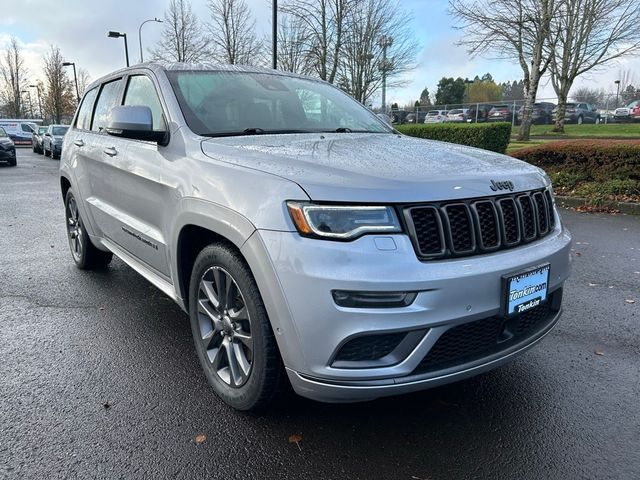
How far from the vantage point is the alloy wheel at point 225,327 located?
2568 mm

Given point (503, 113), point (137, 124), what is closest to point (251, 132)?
point (137, 124)

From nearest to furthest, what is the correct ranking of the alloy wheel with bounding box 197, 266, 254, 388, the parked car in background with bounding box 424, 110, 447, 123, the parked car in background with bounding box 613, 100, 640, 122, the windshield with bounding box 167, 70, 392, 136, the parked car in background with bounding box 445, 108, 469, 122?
the alloy wheel with bounding box 197, 266, 254, 388, the windshield with bounding box 167, 70, 392, 136, the parked car in background with bounding box 613, 100, 640, 122, the parked car in background with bounding box 445, 108, 469, 122, the parked car in background with bounding box 424, 110, 447, 123

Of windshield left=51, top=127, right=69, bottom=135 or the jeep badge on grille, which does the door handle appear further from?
windshield left=51, top=127, right=69, bottom=135

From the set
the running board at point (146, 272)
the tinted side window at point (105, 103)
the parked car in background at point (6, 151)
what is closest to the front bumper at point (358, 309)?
the running board at point (146, 272)

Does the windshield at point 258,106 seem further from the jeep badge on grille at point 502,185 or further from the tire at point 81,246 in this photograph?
the tire at point 81,246

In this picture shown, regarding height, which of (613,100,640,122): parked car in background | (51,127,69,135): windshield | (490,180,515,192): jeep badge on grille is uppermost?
(613,100,640,122): parked car in background

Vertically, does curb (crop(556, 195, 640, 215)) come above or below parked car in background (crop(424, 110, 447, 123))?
below

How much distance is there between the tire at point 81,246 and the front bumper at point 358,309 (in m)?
3.39

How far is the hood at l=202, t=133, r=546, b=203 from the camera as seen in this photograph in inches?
86.4

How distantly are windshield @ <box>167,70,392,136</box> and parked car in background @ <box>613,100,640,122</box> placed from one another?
34695mm

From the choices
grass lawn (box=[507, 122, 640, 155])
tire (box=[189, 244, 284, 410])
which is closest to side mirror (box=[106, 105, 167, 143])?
tire (box=[189, 244, 284, 410])

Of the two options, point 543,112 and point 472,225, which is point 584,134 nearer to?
point 543,112

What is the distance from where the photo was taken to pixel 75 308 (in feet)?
13.9

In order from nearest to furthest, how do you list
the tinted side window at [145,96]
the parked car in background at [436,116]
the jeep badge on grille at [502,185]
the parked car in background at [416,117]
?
the jeep badge on grille at [502,185]
the tinted side window at [145,96]
the parked car in background at [436,116]
the parked car in background at [416,117]
